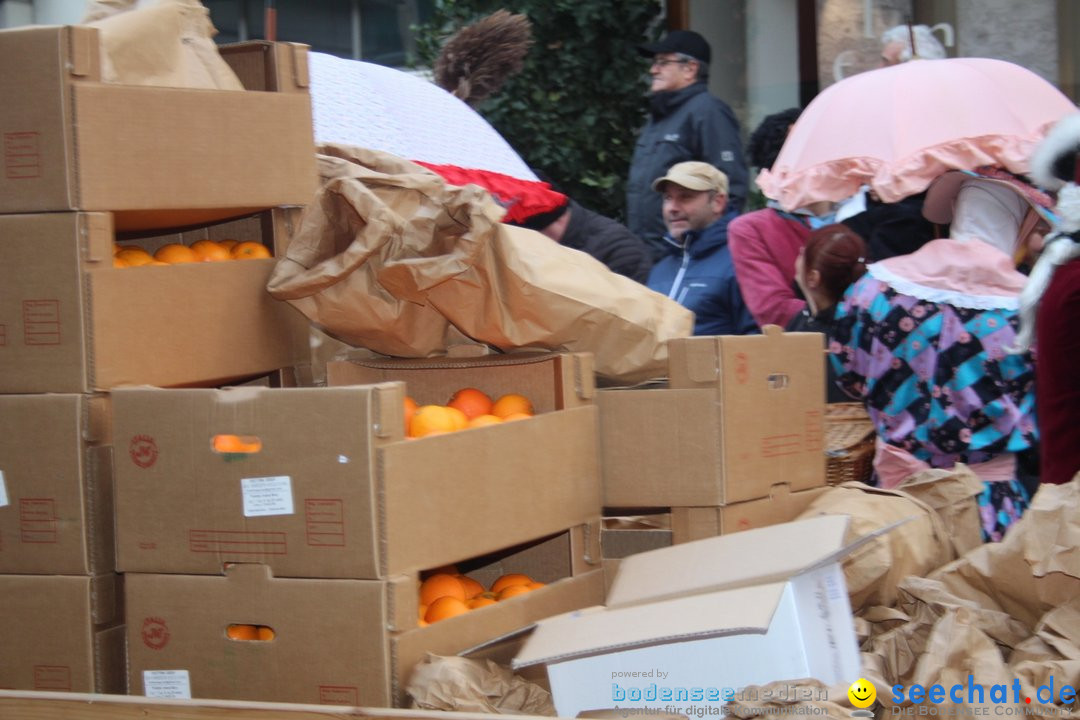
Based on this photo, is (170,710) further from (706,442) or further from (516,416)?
(706,442)

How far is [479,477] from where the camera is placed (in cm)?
258

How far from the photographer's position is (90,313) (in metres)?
2.59

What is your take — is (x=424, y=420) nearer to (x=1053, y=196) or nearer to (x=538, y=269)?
(x=538, y=269)

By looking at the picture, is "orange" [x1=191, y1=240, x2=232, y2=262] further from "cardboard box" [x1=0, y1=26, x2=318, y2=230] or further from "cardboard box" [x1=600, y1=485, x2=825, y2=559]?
"cardboard box" [x1=600, y1=485, x2=825, y2=559]

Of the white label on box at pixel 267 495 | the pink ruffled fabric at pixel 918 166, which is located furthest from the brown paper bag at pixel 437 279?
the pink ruffled fabric at pixel 918 166

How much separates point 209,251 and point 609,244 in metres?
2.39

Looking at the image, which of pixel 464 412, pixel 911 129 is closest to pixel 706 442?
pixel 464 412

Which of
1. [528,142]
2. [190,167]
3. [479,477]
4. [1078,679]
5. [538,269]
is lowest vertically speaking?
[1078,679]

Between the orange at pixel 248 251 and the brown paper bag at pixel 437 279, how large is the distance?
0.74 feet

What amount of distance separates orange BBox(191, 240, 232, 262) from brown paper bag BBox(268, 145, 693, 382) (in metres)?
0.20

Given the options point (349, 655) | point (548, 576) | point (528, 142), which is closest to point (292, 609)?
point (349, 655)

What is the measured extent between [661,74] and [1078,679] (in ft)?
13.1

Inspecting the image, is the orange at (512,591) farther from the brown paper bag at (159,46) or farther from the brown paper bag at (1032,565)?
the brown paper bag at (159,46)

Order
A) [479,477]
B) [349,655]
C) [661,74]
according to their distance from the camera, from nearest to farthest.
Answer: [349,655], [479,477], [661,74]
